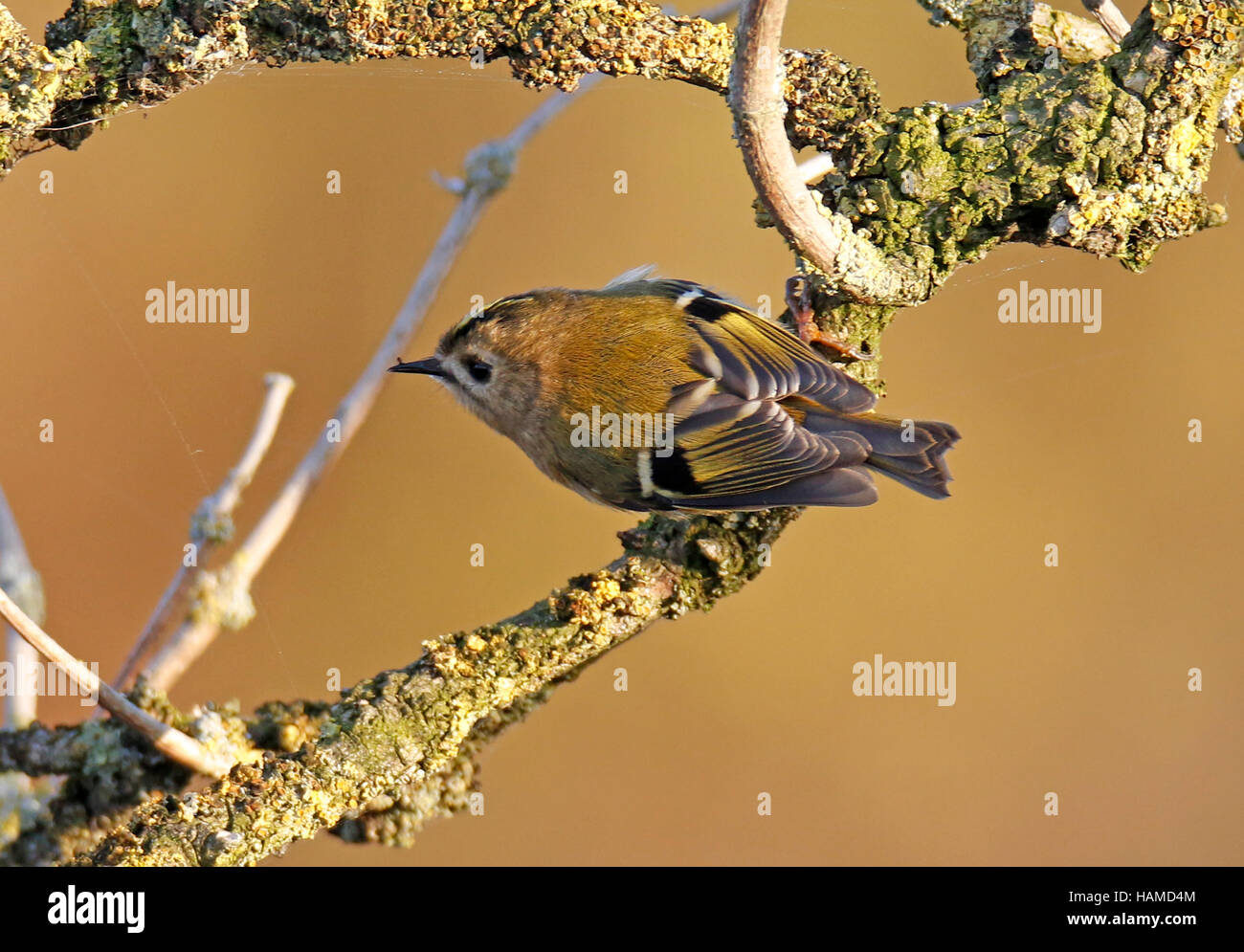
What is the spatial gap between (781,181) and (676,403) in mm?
527

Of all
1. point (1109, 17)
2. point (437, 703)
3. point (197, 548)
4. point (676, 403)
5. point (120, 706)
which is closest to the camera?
point (120, 706)

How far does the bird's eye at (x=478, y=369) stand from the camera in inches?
73.2

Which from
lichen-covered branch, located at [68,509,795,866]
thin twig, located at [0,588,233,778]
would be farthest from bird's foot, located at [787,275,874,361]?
thin twig, located at [0,588,233,778]

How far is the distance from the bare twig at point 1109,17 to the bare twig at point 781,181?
19.9 inches

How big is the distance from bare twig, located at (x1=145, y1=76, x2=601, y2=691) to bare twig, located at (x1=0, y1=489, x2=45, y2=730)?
0.16 metres

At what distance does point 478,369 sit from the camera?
1.87 metres

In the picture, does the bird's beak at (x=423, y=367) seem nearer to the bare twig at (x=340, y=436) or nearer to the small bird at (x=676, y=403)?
the small bird at (x=676, y=403)

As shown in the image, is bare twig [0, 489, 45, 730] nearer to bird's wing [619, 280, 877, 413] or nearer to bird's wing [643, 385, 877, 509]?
bird's wing [643, 385, 877, 509]

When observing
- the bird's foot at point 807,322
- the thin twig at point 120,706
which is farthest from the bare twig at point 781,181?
the thin twig at point 120,706

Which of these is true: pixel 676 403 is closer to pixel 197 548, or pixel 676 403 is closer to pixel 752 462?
pixel 752 462

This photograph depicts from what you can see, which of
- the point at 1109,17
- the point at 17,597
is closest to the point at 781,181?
the point at 1109,17

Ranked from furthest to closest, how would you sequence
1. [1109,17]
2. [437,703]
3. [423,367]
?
[423,367]
[1109,17]
[437,703]

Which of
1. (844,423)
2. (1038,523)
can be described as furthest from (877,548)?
(844,423)

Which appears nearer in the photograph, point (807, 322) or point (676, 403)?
point (807, 322)
